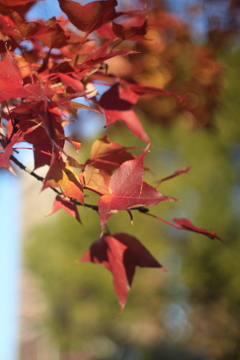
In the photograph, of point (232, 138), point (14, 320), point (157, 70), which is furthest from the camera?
point (14, 320)

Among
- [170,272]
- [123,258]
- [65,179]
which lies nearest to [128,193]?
[65,179]

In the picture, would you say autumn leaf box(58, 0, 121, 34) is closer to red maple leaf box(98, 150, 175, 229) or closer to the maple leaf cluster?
the maple leaf cluster

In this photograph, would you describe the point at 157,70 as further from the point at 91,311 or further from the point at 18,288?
the point at 18,288

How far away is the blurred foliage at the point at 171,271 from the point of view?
19.1ft

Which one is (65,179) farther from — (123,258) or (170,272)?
(170,272)

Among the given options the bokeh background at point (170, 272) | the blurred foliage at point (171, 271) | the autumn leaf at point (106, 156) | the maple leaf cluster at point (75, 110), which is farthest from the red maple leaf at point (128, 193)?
the blurred foliage at point (171, 271)

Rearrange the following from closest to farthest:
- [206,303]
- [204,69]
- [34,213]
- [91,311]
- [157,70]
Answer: [157,70]
[204,69]
[206,303]
[91,311]
[34,213]

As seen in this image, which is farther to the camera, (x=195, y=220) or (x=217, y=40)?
(x=195, y=220)

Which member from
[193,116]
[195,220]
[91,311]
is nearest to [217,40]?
[193,116]

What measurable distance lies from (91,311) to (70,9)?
→ 841cm

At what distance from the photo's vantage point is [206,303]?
6.19 metres

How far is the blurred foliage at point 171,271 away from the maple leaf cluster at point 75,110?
4.65 meters

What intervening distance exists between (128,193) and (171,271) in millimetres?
6797

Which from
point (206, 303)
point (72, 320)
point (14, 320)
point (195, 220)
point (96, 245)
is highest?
point (96, 245)
